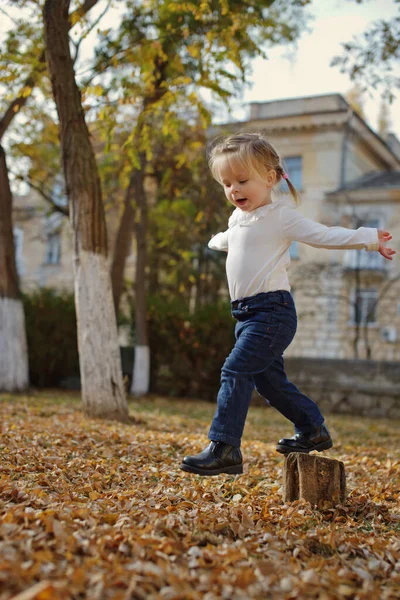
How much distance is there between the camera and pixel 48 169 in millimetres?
16000

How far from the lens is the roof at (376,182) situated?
24.2 metres

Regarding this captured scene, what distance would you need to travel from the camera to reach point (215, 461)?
3.55 metres

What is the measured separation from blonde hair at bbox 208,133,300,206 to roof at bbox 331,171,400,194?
21.2 m

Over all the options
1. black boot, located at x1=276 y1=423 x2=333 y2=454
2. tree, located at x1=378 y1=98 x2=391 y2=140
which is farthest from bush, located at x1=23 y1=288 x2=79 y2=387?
tree, located at x1=378 y1=98 x2=391 y2=140

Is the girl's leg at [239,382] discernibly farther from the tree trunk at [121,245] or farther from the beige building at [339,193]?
the beige building at [339,193]

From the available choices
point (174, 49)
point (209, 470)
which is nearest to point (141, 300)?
point (174, 49)

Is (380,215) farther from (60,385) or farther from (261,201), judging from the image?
(261,201)

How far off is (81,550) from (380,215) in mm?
23004

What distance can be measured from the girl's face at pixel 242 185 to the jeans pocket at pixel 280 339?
0.72 meters

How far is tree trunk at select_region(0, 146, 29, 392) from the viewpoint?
430 inches

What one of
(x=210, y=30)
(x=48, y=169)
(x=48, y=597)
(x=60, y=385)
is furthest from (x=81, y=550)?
(x=48, y=169)

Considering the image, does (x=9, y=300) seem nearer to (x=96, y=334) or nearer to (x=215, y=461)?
(x=96, y=334)

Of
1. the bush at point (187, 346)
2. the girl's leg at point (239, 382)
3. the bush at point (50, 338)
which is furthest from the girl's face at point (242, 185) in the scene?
the bush at point (50, 338)

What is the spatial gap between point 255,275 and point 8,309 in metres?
8.07
